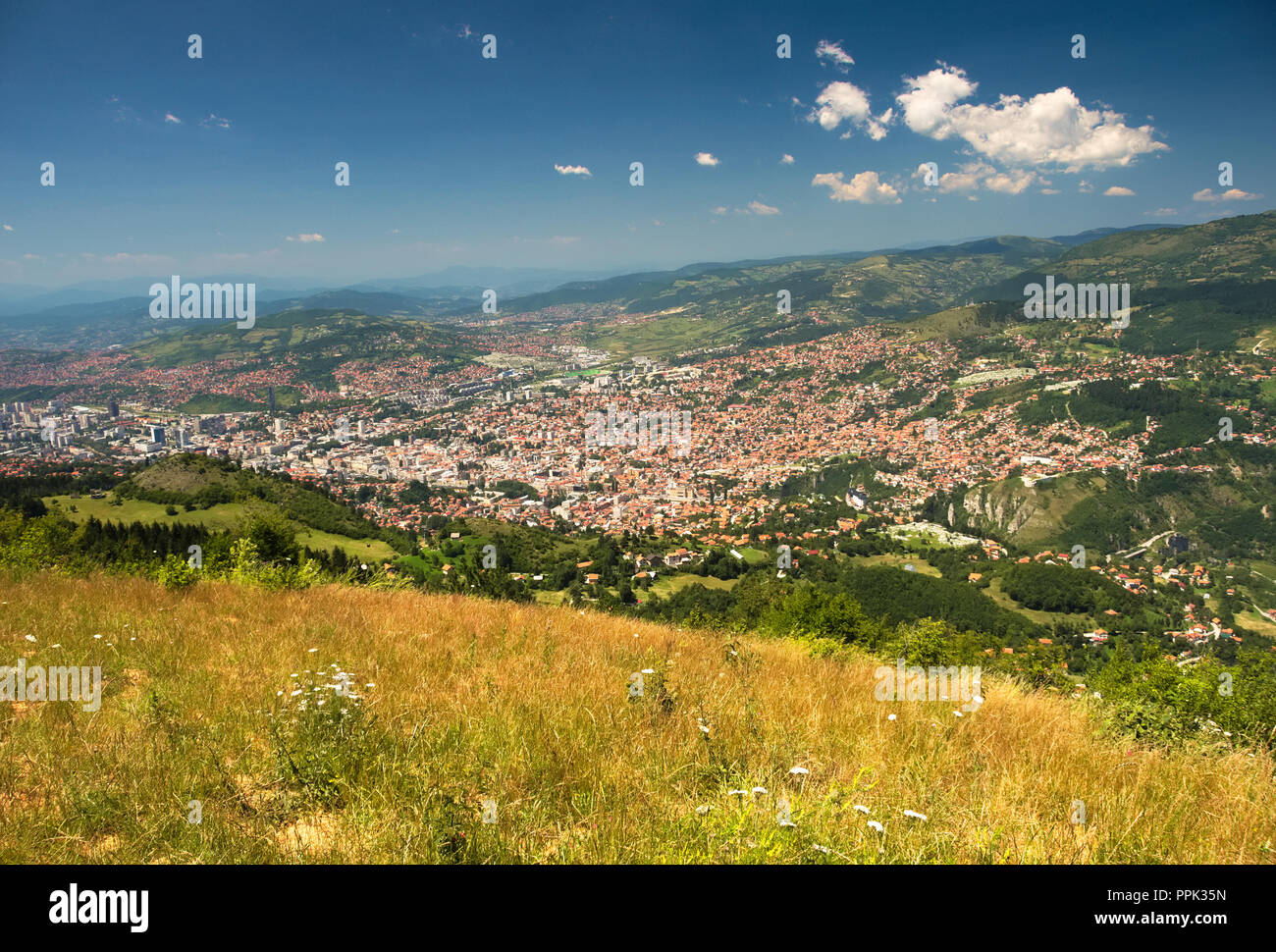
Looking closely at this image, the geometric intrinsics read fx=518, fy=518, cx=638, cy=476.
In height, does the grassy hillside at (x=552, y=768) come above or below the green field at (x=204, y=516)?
above

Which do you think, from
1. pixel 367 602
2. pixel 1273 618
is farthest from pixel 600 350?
pixel 367 602

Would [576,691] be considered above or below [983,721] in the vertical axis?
above

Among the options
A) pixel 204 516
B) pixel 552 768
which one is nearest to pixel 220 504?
pixel 204 516

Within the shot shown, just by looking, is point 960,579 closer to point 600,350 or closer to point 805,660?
point 805,660

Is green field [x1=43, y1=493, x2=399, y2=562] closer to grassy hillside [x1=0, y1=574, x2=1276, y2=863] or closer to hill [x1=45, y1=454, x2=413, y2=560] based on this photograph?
hill [x1=45, y1=454, x2=413, y2=560]

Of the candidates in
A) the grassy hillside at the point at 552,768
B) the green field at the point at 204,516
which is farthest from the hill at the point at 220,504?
the grassy hillside at the point at 552,768

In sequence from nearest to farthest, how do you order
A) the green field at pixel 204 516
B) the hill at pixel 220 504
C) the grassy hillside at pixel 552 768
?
1. the grassy hillside at pixel 552 768
2. the green field at pixel 204 516
3. the hill at pixel 220 504

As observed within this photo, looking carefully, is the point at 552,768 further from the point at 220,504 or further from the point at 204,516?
the point at 220,504

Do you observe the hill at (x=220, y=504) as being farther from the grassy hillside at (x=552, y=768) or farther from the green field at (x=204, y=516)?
the grassy hillside at (x=552, y=768)
